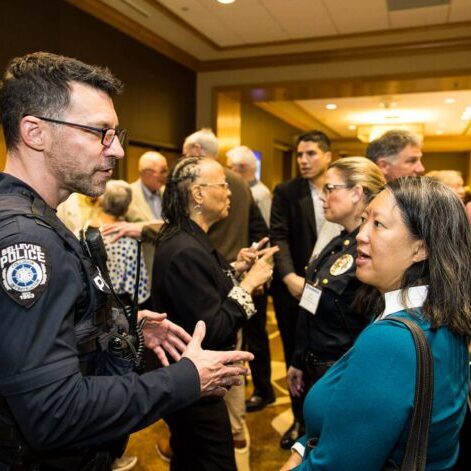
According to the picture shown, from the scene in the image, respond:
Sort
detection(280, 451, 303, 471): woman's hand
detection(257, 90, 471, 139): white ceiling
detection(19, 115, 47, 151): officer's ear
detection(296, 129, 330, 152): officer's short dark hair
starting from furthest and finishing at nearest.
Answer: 1. detection(257, 90, 471, 139): white ceiling
2. detection(296, 129, 330, 152): officer's short dark hair
3. detection(280, 451, 303, 471): woman's hand
4. detection(19, 115, 47, 151): officer's ear

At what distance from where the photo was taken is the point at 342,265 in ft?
6.11

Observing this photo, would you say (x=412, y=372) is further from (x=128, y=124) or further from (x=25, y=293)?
(x=128, y=124)

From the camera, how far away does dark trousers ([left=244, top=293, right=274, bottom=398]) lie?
341cm

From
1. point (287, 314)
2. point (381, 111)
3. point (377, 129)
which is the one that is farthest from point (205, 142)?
point (377, 129)

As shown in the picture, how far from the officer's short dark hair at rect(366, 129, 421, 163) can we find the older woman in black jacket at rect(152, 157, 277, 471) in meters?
1.07

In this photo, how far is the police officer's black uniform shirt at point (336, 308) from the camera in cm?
183

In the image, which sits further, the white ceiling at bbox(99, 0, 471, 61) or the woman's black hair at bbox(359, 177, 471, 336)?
the white ceiling at bbox(99, 0, 471, 61)

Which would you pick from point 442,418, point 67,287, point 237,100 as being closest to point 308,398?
point 442,418

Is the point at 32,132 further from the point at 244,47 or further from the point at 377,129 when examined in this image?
the point at 377,129

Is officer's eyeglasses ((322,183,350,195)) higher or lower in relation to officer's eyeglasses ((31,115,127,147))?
lower

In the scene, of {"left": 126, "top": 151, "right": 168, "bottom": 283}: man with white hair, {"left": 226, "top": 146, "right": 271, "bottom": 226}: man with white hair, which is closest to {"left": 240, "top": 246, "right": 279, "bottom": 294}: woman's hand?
{"left": 126, "top": 151, "right": 168, "bottom": 283}: man with white hair

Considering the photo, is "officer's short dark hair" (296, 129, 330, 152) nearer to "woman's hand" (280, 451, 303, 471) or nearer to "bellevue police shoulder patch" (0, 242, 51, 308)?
"woman's hand" (280, 451, 303, 471)

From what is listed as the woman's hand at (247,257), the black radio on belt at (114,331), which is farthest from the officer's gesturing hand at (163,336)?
the woman's hand at (247,257)

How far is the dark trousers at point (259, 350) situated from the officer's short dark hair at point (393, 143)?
57.0 inches
